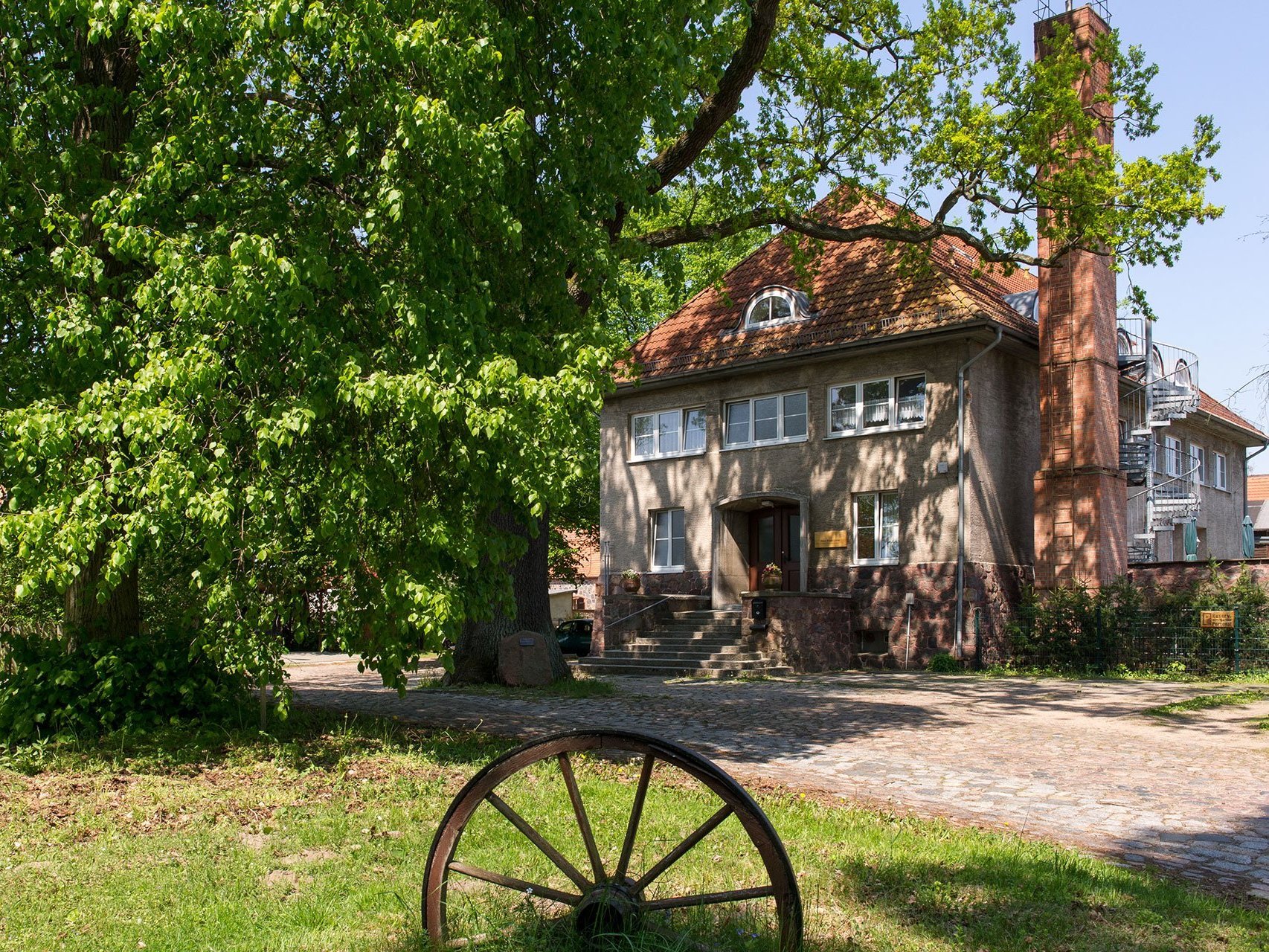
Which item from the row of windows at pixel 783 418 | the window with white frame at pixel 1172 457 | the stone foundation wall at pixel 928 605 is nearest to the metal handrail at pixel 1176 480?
the window with white frame at pixel 1172 457

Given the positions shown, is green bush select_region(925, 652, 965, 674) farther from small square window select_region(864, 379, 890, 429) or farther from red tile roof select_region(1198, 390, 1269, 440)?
red tile roof select_region(1198, 390, 1269, 440)

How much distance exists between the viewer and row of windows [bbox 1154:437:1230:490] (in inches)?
1163

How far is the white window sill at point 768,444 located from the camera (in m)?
25.0

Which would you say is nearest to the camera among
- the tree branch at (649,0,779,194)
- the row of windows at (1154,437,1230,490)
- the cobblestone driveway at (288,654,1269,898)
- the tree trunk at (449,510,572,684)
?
the cobblestone driveway at (288,654,1269,898)

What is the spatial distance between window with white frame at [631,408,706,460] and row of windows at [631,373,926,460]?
17 millimetres

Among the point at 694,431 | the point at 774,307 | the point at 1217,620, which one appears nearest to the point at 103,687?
the point at 1217,620

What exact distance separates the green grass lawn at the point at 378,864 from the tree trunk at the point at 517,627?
7.96 meters

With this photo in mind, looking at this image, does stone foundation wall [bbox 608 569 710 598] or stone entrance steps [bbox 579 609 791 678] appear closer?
stone entrance steps [bbox 579 609 791 678]

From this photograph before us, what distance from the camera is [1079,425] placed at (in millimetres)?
22781

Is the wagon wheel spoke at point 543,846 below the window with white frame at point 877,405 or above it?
below

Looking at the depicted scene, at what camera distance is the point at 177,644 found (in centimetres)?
1018

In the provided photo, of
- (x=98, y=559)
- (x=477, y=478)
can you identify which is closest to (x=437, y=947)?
(x=477, y=478)

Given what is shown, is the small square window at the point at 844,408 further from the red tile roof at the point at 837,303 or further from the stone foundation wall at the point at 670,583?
the stone foundation wall at the point at 670,583

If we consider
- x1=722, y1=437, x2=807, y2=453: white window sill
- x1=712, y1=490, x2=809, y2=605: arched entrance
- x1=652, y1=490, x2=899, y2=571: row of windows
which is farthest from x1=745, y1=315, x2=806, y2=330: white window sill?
x1=652, y1=490, x2=899, y2=571: row of windows
